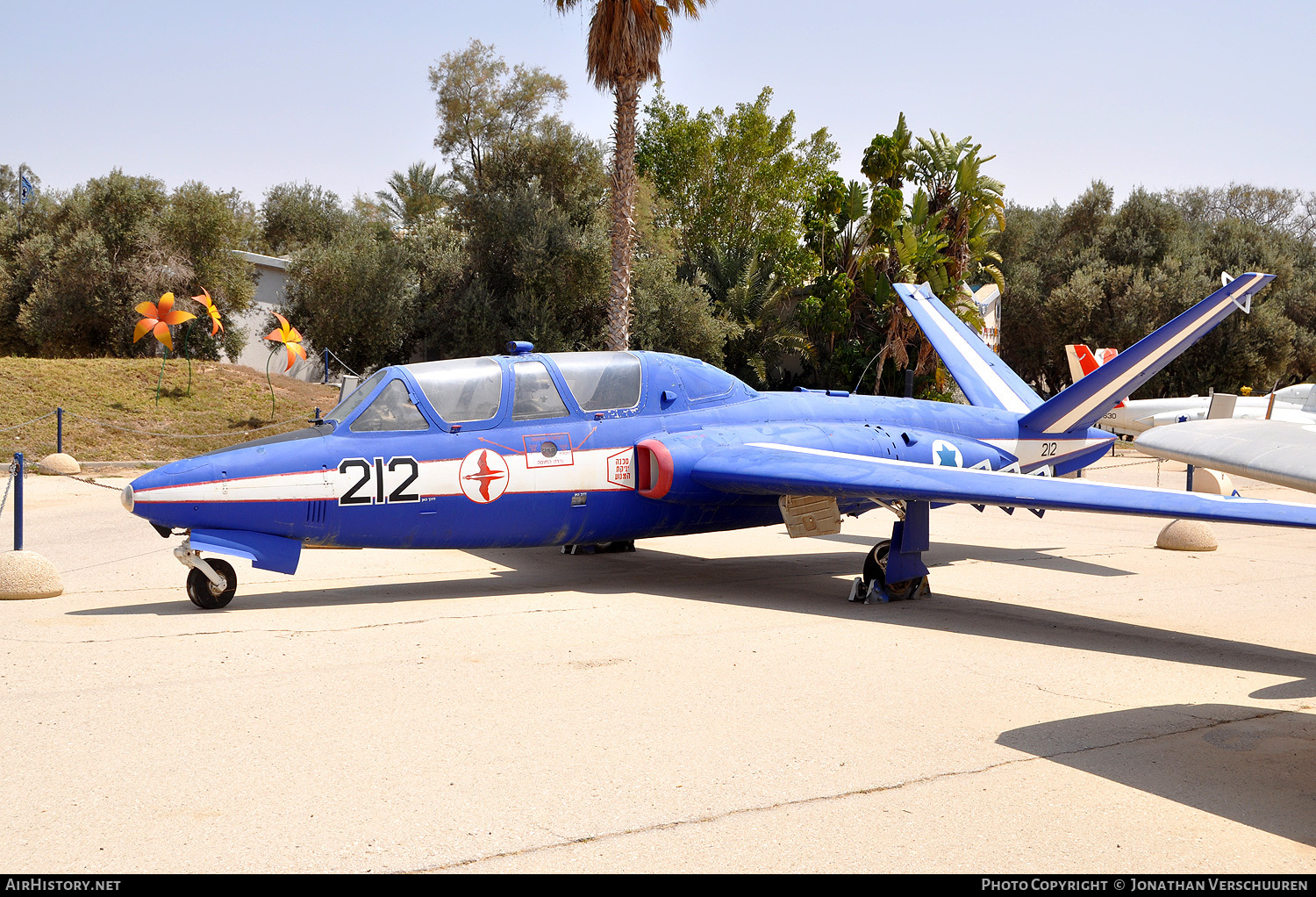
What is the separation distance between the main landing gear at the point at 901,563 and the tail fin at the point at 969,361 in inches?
170

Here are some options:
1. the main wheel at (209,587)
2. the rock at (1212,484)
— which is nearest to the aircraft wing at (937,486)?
the main wheel at (209,587)

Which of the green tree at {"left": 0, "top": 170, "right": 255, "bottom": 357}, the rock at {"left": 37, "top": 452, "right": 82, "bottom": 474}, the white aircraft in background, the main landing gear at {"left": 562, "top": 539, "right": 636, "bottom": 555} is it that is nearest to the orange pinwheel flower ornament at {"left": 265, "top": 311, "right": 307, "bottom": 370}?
the rock at {"left": 37, "top": 452, "right": 82, "bottom": 474}

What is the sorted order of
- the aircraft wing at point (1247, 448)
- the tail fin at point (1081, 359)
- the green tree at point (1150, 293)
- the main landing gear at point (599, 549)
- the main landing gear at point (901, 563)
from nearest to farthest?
1. the aircraft wing at point (1247, 448)
2. the main landing gear at point (901, 563)
3. the main landing gear at point (599, 549)
4. the tail fin at point (1081, 359)
5. the green tree at point (1150, 293)

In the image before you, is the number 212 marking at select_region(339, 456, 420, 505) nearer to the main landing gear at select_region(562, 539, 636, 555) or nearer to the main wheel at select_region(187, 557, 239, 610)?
the main wheel at select_region(187, 557, 239, 610)

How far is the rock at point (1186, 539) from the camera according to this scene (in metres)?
13.3

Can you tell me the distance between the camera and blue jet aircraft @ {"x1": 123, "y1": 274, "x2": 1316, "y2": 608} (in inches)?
322

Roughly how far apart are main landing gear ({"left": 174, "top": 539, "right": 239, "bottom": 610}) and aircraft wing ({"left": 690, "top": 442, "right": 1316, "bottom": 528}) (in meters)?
4.40

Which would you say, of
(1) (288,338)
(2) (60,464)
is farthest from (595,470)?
(1) (288,338)

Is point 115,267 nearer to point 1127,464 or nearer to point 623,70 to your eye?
point 623,70

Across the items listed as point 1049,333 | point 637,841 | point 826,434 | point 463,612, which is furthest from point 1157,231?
point 637,841

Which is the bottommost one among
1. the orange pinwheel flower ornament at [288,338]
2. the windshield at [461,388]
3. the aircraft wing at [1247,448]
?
the aircraft wing at [1247,448]

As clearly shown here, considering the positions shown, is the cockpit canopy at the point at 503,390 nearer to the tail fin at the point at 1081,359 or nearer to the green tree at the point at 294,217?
the tail fin at the point at 1081,359

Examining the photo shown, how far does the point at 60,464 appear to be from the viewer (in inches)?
798

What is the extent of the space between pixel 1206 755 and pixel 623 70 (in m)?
23.2
